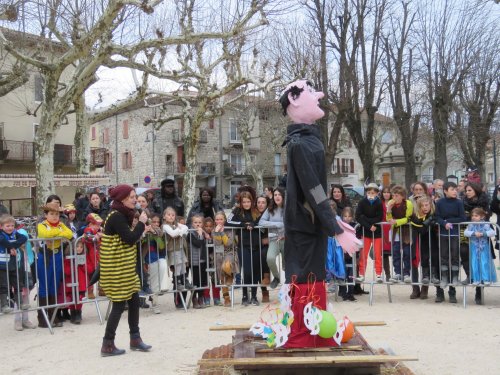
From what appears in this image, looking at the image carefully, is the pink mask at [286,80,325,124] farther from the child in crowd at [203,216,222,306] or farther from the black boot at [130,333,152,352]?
the child in crowd at [203,216,222,306]

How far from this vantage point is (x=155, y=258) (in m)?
7.68

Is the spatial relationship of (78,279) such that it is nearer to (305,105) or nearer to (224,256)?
(224,256)

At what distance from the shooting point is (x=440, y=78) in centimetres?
2164

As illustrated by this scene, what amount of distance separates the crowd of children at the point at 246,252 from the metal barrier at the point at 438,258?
0.01 m

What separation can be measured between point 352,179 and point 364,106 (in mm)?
42005

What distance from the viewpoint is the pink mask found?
474 cm

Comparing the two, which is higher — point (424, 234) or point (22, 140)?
point (22, 140)

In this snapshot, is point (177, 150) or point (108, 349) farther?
point (177, 150)

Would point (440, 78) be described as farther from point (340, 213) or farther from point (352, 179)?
point (352, 179)

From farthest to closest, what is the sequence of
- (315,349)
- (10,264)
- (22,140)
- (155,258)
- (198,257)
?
(22,140), (198,257), (155,258), (10,264), (315,349)

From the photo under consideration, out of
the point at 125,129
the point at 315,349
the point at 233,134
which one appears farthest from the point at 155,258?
the point at 233,134

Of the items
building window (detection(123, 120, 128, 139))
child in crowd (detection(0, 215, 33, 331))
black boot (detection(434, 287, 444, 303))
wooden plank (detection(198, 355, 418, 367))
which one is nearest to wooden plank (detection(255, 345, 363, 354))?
wooden plank (detection(198, 355, 418, 367))

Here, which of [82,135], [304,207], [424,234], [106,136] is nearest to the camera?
[304,207]

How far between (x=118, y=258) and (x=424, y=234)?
4.58 metres
